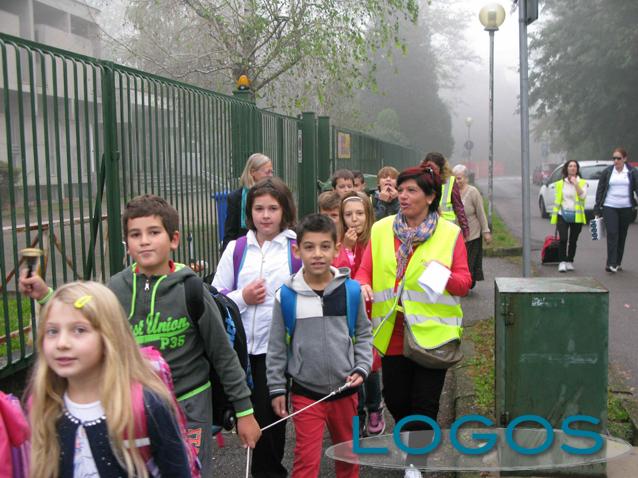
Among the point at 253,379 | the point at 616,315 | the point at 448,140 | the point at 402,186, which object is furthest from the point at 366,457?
the point at 448,140

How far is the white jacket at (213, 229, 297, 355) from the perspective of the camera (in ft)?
13.8

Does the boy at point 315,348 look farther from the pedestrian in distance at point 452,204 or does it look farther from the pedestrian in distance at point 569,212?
the pedestrian in distance at point 569,212

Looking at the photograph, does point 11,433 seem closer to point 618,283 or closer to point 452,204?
point 452,204

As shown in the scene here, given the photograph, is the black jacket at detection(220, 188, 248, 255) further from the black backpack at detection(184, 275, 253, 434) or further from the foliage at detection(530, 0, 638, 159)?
the foliage at detection(530, 0, 638, 159)

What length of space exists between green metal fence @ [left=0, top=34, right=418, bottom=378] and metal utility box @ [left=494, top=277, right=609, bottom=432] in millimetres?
2592

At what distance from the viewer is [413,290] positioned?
4.40 m

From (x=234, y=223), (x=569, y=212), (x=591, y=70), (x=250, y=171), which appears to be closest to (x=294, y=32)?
(x=569, y=212)

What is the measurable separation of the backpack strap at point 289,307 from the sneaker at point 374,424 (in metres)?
1.54

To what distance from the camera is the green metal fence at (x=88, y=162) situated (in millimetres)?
4254

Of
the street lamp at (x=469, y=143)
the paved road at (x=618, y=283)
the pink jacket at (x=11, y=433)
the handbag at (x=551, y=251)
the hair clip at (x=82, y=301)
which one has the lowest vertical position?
the paved road at (x=618, y=283)

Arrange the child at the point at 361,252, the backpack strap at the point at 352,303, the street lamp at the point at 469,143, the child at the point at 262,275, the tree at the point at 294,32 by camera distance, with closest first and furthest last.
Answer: the backpack strap at the point at 352,303 < the child at the point at 262,275 < the child at the point at 361,252 < the tree at the point at 294,32 < the street lamp at the point at 469,143

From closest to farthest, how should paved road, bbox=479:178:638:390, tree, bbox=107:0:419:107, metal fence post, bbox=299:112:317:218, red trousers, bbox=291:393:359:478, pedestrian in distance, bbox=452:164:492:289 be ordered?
red trousers, bbox=291:393:359:478 < paved road, bbox=479:178:638:390 < pedestrian in distance, bbox=452:164:492:289 < metal fence post, bbox=299:112:317:218 < tree, bbox=107:0:419:107

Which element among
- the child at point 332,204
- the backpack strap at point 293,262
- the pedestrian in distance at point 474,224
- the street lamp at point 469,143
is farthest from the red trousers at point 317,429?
the street lamp at point 469,143

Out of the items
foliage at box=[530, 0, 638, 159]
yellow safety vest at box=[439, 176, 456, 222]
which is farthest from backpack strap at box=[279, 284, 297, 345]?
foliage at box=[530, 0, 638, 159]
